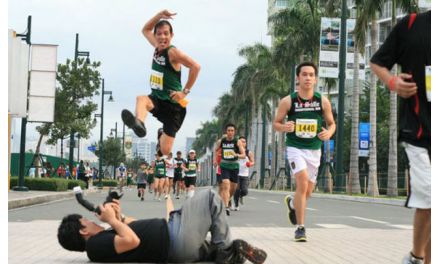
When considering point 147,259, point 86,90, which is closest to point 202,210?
point 147,259

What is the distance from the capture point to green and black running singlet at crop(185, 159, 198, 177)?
2300 centimetres

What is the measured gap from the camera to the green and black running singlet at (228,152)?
16016 mm

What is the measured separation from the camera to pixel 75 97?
40.9 m

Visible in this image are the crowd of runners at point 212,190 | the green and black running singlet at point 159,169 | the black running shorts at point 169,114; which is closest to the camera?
the crowd of runners at point 212,190

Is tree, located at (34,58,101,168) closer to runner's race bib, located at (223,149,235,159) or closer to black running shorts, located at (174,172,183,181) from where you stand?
black running shorts, located at (174,172,183,181)

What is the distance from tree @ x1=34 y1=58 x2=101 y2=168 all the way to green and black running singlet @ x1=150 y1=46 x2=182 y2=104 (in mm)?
31685

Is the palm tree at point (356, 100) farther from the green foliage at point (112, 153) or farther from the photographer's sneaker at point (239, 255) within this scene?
the green foliage at point (112, 153)

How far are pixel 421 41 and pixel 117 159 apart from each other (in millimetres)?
84710

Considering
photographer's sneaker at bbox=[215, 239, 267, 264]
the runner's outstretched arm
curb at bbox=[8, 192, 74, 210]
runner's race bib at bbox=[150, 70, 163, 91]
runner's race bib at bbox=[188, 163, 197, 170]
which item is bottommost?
curb at bbox=[8, 192, 74, 210]

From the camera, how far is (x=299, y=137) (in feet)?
31.6

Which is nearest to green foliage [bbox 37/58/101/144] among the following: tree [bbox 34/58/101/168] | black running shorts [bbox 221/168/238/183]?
tree [bbox 34/58/101/168]

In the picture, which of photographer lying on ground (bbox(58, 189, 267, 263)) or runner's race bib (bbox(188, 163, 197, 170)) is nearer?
photographer lying on ground (bbox(58, 189, 267, 263))

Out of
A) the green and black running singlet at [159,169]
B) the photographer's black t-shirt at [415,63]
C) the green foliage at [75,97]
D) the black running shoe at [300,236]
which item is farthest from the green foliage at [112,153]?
the photographer's black t-shirt at [415,63]

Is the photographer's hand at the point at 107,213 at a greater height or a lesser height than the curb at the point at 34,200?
greater
